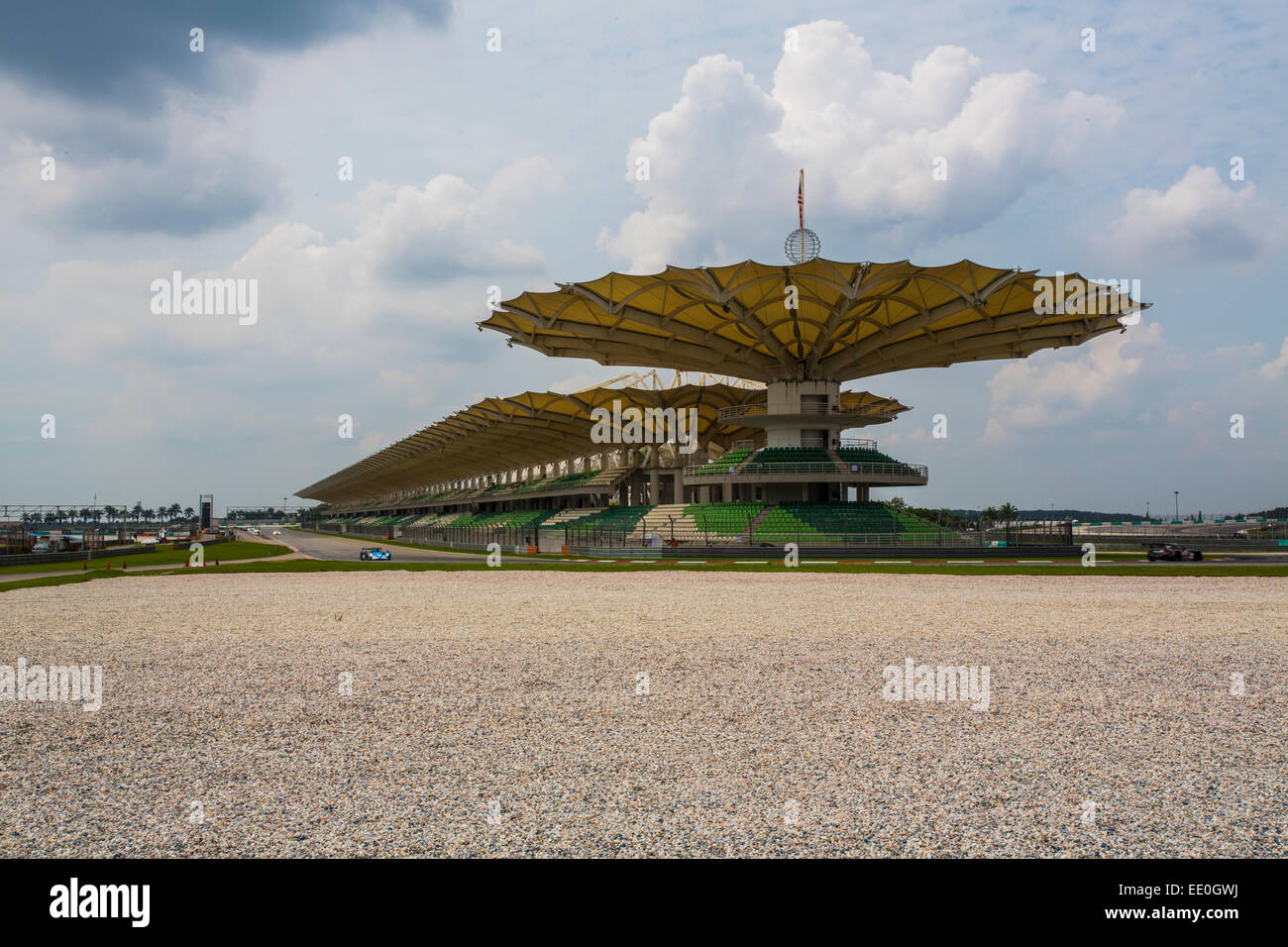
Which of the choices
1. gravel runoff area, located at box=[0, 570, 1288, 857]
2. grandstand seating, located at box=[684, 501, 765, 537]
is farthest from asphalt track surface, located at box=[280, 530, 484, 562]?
gravel runoff area, located at box=[0, 570, 1288, 857]

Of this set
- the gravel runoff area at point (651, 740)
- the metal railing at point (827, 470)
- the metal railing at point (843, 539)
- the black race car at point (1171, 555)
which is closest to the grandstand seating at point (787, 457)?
the metal railing at point (827, 470)

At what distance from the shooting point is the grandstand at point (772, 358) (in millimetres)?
34750

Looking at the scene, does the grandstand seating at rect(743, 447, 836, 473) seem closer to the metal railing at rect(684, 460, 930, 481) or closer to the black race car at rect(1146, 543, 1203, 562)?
the metal railing at rect(684, 460, 930, 481)

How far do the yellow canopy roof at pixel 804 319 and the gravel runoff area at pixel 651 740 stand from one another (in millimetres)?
22893

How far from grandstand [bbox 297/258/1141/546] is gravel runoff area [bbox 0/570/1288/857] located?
76.5 ft

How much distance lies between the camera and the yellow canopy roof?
33.8 meters

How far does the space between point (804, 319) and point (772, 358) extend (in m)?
5.21

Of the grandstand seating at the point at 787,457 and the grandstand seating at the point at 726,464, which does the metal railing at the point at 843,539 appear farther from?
the grandstand seating at the point at 726,464

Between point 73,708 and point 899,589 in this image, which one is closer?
point 73,708
